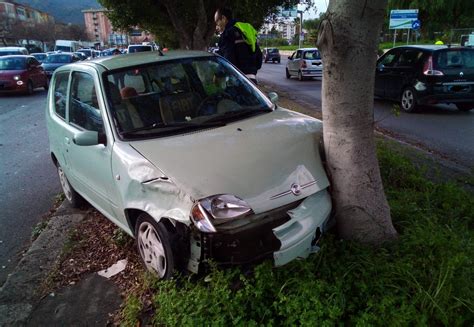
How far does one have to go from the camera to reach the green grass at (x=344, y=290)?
2.43m

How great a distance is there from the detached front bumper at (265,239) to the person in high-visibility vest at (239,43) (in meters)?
4.63

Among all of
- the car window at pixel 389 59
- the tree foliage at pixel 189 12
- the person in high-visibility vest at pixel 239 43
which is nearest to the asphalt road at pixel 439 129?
the car window at pixel 389 59

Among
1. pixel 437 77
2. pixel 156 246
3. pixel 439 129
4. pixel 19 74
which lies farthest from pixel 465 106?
pixel 19 74

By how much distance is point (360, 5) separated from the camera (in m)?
2.79

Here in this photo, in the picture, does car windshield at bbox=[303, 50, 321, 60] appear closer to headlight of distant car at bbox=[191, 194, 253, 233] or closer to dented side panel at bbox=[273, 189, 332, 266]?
dented side panel at bbox=[273, 189, 332, 266]

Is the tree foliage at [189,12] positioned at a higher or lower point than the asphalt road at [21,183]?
higher

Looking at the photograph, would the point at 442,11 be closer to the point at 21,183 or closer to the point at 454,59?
the point at 454,59

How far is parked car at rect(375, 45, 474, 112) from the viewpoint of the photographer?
968 centimetres

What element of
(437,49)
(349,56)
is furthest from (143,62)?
(437,49)

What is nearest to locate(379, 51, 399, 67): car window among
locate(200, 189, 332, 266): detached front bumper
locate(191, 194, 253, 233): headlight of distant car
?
locate(200, 189, 332, 266): detached front bumper

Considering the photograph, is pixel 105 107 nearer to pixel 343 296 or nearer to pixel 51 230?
pixel 51 230

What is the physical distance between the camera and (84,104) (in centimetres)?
399

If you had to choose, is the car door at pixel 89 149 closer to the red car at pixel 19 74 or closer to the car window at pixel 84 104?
the car window at pixel 84 104

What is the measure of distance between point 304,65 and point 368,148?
17.8 meters
